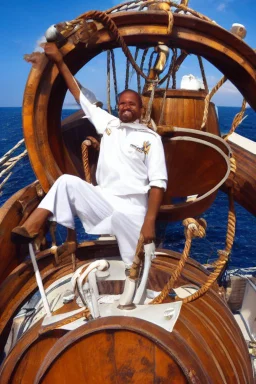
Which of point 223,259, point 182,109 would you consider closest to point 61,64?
point 182,109

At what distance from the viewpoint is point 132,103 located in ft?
10.8

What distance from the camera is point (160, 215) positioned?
4.46 meters

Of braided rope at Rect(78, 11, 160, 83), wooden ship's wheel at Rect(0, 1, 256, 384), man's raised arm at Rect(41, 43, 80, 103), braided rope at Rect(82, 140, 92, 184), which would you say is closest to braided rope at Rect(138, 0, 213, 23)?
wooden ship's wheel at Rect(0, 1, 256, 384)

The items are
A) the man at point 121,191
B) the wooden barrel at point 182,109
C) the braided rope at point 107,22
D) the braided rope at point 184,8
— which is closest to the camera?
the man at point 121,191

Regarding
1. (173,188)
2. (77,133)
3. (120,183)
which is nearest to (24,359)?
(120,183)

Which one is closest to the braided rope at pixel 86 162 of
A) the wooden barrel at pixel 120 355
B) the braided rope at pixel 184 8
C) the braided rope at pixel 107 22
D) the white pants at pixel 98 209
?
the white pants at pixel 98 209

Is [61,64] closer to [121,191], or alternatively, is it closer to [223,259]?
[121,191]

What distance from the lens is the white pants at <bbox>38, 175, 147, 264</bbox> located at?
117 inches

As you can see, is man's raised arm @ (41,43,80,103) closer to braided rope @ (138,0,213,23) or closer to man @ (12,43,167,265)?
man @ (12,43,167,265)

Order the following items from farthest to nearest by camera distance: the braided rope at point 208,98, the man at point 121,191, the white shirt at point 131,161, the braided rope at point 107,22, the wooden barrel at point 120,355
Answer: the braided rope at point 208,98 < the braided rope at point 107,22 < the white shirt at point 131,161 < the man at point 121,191 < the wooden barrel at point 120,355

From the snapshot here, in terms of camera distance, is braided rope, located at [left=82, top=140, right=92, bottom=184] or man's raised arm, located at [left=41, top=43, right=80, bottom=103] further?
braided rope, located at [left=82, top=140, right=92, bottom=184]

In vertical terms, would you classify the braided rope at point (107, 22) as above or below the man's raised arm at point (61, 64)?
above

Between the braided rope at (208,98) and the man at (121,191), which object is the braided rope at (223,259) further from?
the braided rope at (208,98)

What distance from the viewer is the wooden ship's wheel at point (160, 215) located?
2.18 m
